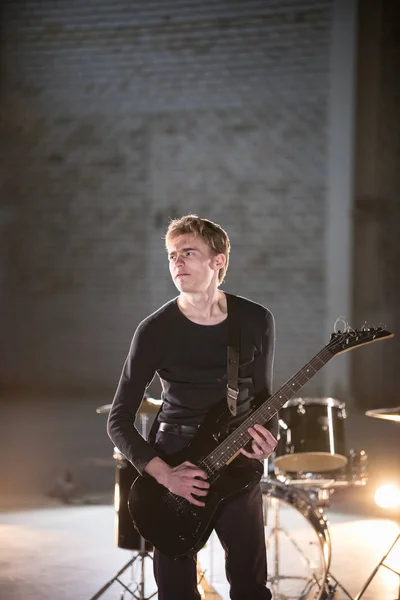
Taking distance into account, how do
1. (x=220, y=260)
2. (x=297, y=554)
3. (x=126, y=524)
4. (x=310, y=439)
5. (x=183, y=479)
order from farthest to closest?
1. (x=297, y=554)
2. (x=310, y=439)
3. (x=126, y=524)
4. (x=220, y=260)
5. (x=183, y=479)

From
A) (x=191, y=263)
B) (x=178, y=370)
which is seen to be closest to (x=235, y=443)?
(x=178, y=370)

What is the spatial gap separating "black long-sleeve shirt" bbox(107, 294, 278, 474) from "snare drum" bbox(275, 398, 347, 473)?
171 centimetres

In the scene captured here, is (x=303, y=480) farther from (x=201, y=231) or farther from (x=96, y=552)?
(x=201, y=231)

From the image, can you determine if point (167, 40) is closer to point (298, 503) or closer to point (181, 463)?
point (298, 503)

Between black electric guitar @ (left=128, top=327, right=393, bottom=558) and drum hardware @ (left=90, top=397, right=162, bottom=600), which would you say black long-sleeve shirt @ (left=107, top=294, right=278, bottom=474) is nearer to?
black electric guitar @ (left=128, top=327, right=393, bottom=558)

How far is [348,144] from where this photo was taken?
9695mm

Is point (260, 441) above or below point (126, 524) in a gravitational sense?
above

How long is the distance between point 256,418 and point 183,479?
0.34 metres

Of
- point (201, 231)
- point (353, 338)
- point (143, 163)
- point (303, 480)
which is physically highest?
point (143, 163)

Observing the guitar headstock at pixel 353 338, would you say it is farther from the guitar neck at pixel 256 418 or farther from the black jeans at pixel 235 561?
the black jeans at pixel 235 561

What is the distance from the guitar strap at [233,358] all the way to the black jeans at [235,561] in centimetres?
21

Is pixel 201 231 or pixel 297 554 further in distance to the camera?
pixel 297 554

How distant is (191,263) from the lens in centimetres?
322

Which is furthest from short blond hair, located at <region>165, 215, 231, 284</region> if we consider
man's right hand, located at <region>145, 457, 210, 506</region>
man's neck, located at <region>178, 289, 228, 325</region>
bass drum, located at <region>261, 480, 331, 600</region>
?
bass drum, located at <region>261, 480, 331, 600</region>
